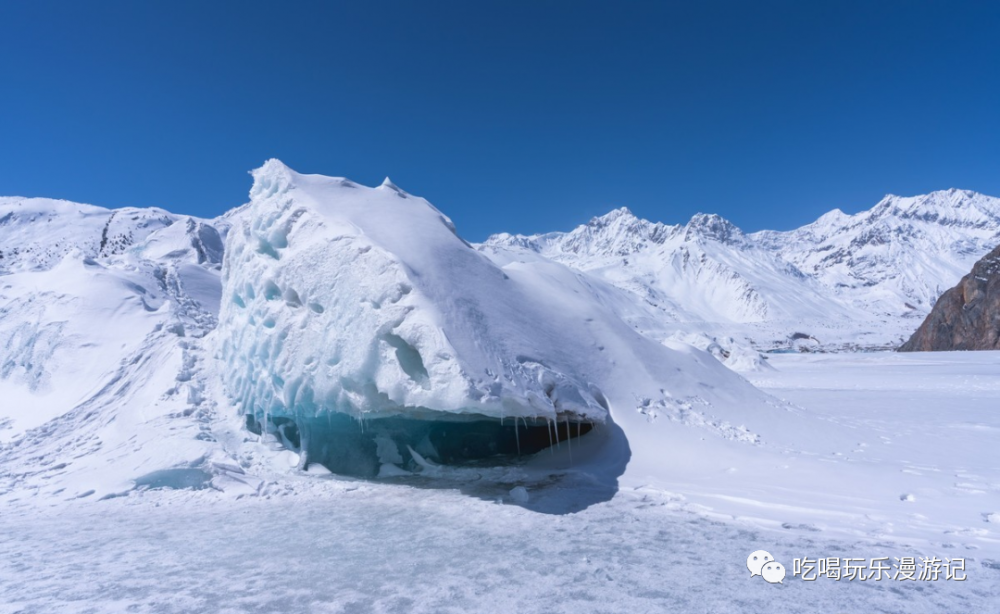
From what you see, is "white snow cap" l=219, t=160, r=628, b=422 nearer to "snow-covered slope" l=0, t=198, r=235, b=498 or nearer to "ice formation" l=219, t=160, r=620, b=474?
"ice formation" l=219, t=160, r=620, b=474

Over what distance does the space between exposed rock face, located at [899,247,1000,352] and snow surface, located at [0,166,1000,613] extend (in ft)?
81.1

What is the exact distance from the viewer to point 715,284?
13338cm

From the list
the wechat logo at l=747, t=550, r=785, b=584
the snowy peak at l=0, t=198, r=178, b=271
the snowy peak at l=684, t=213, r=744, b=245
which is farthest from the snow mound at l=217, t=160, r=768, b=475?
the snowy peak at l=684, t=213, r=744, b=245

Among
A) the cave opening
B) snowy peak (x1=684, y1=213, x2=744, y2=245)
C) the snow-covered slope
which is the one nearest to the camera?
the snow-covered slope

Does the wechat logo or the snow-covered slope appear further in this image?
the snow-covered slope

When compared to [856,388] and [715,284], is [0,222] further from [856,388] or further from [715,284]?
[715,284]

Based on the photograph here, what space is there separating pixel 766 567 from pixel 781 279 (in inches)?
6005

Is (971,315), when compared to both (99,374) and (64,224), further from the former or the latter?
(64,224)

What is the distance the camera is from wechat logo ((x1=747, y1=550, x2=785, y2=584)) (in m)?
4.46

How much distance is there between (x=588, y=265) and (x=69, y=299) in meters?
151

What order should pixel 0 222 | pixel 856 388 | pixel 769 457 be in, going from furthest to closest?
pixel 0 222
pixel 856 388
pixel 769 457

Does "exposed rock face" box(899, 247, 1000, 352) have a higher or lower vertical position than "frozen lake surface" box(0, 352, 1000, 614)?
higher

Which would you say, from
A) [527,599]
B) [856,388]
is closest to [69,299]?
[527,599]

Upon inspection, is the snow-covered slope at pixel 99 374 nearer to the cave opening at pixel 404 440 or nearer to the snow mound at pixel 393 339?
the snow mound at pixel 393 339
